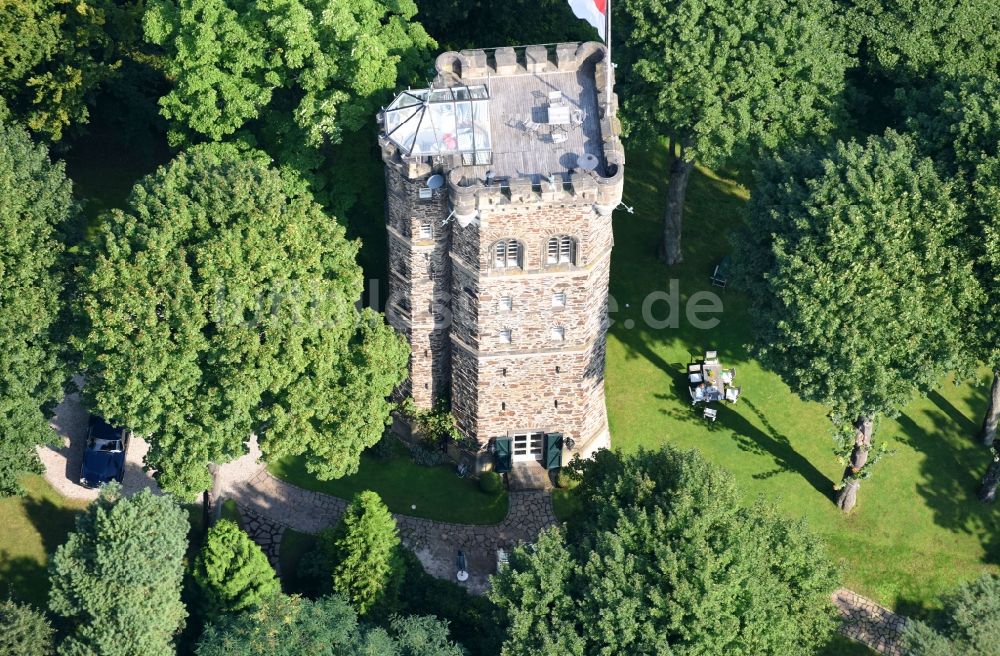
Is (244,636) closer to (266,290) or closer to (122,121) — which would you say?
(266,290)

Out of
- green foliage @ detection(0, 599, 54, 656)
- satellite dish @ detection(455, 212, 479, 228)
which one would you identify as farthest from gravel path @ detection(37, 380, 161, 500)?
satellite dish @ detection(455, 212, 479, 228)

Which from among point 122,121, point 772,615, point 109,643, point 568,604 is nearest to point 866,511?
point 772,615

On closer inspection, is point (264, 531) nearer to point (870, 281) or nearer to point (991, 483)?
point (870, 281)

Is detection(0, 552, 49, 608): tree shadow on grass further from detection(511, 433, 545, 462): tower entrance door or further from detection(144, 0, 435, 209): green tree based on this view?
detection(511, 433, 545, 462): tower entrance door

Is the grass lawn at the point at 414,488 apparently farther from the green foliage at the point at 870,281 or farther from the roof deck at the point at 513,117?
the roof deck at the point at 513,117

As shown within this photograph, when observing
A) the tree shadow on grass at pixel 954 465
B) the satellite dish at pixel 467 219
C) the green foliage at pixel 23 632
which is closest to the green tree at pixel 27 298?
the green foliage at pixel 23 632

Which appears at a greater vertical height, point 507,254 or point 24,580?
point 507,254

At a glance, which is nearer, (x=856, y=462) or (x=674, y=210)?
(x=856, y=462)

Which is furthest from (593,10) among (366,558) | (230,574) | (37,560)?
(37,560)
